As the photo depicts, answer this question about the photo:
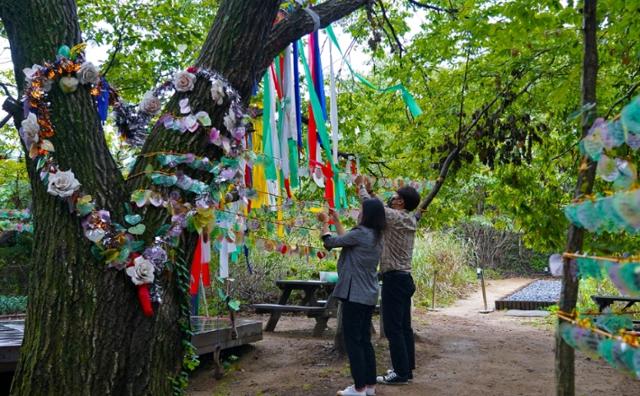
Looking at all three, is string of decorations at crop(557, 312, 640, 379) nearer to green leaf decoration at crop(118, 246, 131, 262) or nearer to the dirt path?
green leaf decoration at crop(118, 246, 131, 262)

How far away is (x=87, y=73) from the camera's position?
→ 10.5ft

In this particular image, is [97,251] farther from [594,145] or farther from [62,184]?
[594,145]

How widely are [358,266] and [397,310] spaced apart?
72cm

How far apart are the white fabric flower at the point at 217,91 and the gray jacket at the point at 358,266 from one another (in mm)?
1381

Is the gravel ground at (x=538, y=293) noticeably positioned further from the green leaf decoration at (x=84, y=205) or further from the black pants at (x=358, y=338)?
the green leaf decoration at (x=84, y=205)

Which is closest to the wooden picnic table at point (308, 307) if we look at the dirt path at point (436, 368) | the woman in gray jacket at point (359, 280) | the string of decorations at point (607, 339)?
the dirt path at point (436, 368)

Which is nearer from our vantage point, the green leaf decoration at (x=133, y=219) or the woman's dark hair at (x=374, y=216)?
the green leaf decoration at (x=133, y=219)

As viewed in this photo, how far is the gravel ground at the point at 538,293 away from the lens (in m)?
12.3

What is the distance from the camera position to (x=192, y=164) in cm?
322

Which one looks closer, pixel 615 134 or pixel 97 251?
pixel 615 134

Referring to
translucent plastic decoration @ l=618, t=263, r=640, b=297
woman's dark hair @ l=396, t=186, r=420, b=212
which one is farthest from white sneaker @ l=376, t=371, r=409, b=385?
translucent plastic decoration @ l=618, t=263, r=640, b=297

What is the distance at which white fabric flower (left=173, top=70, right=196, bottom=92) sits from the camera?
3312mm

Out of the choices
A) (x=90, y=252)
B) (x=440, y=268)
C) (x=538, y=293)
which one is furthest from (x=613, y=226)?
(x=538, y=293)

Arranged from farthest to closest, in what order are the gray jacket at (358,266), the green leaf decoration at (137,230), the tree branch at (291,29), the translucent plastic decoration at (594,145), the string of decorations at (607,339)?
1. the gray jacket at (358,266)
2. the tree branch at (291,29)
3. the green leaf decoration at (137,230)
4. the translucent plastic decoration at (594,145)
5. the string of decorations at (607,339)
